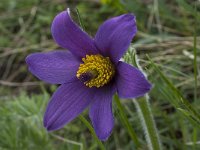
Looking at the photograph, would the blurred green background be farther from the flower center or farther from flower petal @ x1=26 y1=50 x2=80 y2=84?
flower petal @ x1=26 y1=50 x2=80 y2=84

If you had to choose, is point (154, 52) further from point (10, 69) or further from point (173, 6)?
point (10, 69)

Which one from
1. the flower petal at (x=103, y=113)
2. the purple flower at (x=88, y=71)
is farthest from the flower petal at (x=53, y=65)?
the flower petal at (x=103, y=113)

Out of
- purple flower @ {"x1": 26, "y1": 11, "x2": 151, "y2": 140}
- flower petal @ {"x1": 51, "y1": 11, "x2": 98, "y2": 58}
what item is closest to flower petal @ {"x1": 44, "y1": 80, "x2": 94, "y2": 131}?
purple flower @ {"x1": 26, "y1": 11, "x2": 151, "y2": 140}

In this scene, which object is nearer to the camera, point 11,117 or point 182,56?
point 11,117

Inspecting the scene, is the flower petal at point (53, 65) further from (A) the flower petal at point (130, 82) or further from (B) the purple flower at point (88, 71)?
(A) the flower petal at point (130, 82)

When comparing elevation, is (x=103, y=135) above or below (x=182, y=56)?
above

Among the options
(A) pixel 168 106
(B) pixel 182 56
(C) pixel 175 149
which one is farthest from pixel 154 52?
(C) pixel 175 149

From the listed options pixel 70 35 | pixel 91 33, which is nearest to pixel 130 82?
pixel 70 35
